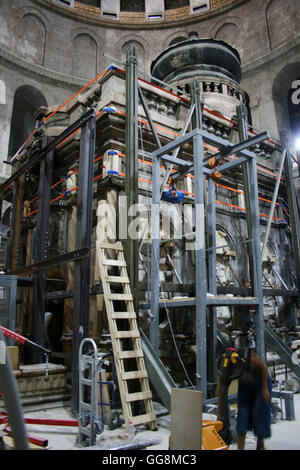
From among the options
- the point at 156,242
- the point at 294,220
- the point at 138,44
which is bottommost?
the point at 156,242

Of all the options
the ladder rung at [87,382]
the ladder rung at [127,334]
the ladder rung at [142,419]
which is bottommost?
the ladder rung at [142,419]

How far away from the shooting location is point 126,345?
667 cm

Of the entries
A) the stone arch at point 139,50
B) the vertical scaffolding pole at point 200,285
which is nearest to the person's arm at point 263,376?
the vertical scaffolding pole at point 200,285

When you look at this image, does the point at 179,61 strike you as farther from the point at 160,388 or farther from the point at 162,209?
the point at 160,388

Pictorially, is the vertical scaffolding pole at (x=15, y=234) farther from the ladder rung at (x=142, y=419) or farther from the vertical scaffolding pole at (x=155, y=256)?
the ladder rung at (x=142, y=419)

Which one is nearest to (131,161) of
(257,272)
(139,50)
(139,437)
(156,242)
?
(156,242)

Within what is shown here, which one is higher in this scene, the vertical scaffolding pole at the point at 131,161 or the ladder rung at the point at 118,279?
the vertical scaffolding pole at the point at 131,161

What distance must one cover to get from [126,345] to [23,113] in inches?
924

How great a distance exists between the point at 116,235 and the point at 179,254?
2028 millimetres

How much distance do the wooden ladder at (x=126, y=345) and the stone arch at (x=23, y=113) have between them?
20.3 m

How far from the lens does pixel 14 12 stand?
24359 mm

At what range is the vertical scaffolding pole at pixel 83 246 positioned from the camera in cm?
625

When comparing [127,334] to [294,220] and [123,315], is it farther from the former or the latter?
[294,220]

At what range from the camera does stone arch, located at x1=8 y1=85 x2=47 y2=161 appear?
24.4m
